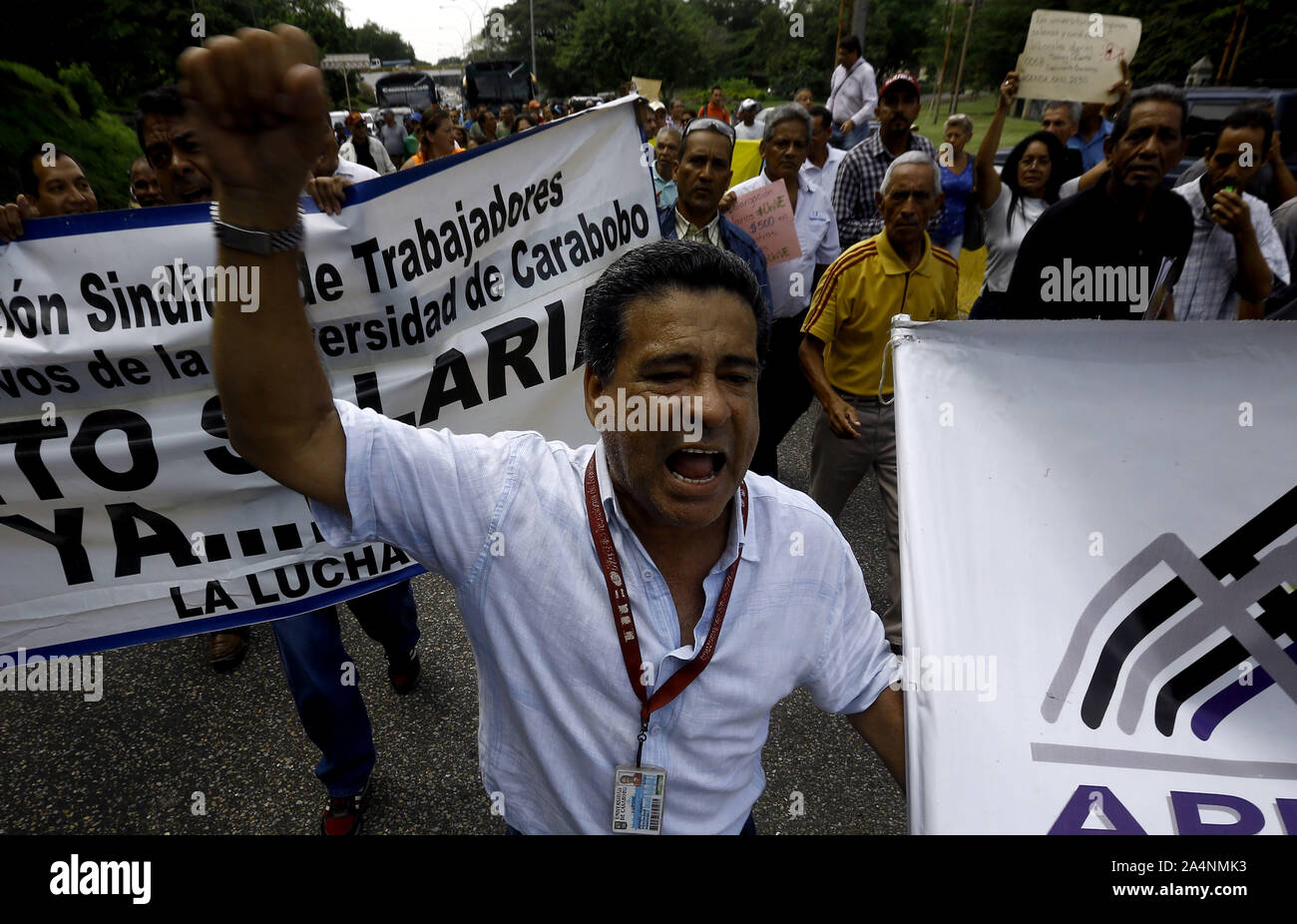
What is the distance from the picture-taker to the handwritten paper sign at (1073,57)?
4.62 meters

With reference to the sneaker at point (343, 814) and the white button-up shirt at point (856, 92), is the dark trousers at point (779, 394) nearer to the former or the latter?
the sneaker at point (343, 814)

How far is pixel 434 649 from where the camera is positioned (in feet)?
11.4

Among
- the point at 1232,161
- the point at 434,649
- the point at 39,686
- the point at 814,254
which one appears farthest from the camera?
the point at 814,254

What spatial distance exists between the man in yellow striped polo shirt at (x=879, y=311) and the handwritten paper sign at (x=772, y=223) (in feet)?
2.70

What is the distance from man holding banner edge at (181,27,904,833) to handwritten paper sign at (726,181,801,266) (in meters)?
2.93

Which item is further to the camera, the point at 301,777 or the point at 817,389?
the point at 817,389

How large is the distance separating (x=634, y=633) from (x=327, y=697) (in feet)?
5.17

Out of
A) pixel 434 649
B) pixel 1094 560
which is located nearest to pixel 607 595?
pixel 1094 560

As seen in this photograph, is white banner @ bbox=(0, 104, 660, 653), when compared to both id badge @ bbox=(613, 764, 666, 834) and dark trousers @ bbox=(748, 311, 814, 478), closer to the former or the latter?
id badge @ bbox=(613, 764, 666, 834)

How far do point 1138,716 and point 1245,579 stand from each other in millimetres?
324

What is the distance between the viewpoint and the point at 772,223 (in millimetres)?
4176

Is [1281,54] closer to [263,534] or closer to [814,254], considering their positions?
[814,254]

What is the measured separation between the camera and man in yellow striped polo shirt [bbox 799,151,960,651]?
3.23 m

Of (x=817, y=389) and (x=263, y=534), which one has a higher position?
(x=817, y=389)
